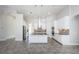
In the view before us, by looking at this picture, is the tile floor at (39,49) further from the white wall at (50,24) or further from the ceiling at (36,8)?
the white wall at (50,24)

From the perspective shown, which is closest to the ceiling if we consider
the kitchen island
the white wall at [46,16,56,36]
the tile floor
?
the kitchen island

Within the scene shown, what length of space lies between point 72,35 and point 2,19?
7.68 meters

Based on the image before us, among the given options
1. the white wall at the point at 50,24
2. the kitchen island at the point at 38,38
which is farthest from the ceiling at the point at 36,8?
the white wall at the point at 50,24

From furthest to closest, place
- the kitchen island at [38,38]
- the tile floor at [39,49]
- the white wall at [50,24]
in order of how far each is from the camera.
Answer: the white wall at [50,24], the kitchen island at [38,38], the tile floor at [39,49]

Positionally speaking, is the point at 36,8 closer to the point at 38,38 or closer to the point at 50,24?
the point at 38,38

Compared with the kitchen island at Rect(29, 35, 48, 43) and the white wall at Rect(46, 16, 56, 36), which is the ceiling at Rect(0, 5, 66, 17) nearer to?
the kitchen island at Rect(29, 35, 48, 43)

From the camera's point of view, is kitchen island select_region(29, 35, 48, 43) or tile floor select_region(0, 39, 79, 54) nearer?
tile floor select_region(0, 39, 79, 54)

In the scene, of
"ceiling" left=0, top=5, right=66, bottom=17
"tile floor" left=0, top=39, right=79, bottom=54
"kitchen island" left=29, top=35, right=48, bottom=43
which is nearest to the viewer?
"tile floor" left=0, top=39, right=79, bottom=54

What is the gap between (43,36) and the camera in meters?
9.98

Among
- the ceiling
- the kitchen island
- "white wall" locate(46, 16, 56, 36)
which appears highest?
the ceiling
